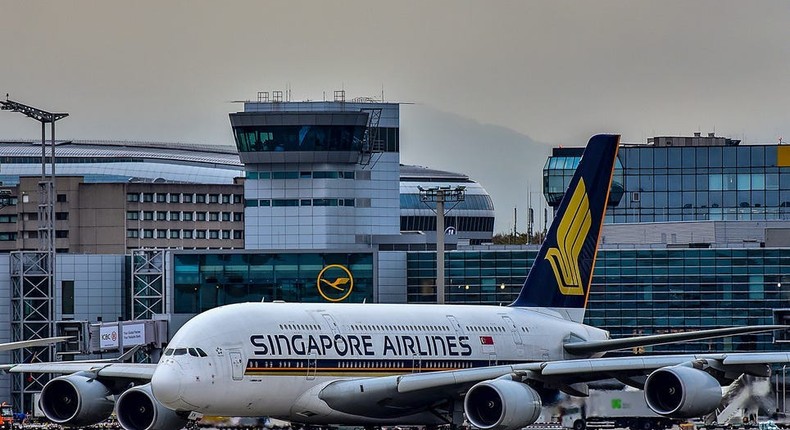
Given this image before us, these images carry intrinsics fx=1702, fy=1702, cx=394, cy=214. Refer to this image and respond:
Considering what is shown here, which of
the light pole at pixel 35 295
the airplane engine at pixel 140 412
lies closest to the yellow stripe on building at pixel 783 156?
the light pole at pixel 35 295

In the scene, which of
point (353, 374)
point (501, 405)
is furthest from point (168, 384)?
point (501, 405)

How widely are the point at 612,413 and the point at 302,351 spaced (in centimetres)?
3110

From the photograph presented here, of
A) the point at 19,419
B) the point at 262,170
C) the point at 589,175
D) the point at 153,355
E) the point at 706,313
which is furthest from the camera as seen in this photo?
the point at 262,170

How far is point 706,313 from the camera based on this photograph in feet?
424

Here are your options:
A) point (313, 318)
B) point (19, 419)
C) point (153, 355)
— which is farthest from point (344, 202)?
point (313, 318)

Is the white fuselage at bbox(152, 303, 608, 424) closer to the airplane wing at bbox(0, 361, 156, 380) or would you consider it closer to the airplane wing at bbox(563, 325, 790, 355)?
the airplane wing at bbox(563, 325, 790, 355)

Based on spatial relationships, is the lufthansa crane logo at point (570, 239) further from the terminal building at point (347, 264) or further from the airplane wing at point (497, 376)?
the terminal building at point (347, 264)

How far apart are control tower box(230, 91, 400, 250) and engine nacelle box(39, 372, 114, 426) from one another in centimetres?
7620

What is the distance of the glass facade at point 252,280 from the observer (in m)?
130

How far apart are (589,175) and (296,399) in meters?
21.4

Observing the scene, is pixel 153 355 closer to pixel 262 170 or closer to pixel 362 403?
pixel 262 170

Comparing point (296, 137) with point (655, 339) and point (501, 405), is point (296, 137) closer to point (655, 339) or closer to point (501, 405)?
point (655, 339)

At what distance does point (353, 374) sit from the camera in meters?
62.3

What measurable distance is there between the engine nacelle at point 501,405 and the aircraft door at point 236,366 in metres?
7.97
